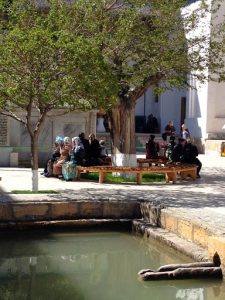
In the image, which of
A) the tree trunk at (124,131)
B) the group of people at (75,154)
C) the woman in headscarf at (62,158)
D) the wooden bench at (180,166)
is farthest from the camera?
the tree trunk at (124,131)

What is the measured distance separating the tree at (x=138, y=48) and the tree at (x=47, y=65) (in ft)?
6.80

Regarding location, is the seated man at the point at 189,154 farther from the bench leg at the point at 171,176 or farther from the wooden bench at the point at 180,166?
the bench leg at the point at 171,176

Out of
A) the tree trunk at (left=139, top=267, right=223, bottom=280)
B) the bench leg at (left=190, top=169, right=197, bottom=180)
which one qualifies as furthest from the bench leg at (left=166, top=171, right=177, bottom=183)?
the tree trunk at (left=139, top=267, right=223, bottom=280)

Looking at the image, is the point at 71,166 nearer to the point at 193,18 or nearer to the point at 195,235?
the point at 193,18

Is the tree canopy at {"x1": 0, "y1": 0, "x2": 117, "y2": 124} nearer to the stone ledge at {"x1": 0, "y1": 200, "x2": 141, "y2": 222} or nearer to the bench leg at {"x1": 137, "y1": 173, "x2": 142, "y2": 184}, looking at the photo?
the stone ledge at {"x1": 0, "y1": 200, "x2": 141, "y2": 222}

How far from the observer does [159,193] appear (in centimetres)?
1383

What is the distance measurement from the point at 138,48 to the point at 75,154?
3199 mm

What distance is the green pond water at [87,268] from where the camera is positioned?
8695 millimetres

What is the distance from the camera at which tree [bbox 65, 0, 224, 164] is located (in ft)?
51.2

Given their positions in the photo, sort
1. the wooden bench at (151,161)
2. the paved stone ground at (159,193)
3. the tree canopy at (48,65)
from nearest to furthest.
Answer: the paved stone ground at (159,193) → the tree canopy at (48,65) → the wooden bench at (151,161)

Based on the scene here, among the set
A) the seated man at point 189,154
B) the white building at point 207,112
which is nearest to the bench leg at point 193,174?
the seated man at point 189,154

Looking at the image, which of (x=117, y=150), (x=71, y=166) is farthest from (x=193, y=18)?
(x=71, y=166)

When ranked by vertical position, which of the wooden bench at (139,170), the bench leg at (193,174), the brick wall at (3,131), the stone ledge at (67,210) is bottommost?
the stone ledge at (67,210)

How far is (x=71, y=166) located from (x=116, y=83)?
324 centimetres
